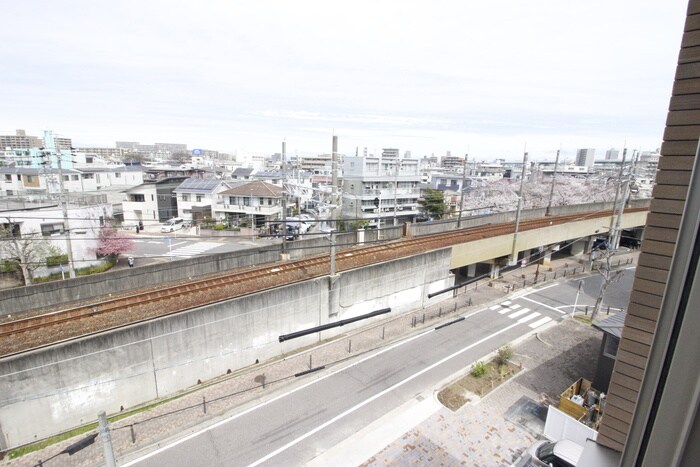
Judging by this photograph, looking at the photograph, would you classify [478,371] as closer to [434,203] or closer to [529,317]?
[529,317]

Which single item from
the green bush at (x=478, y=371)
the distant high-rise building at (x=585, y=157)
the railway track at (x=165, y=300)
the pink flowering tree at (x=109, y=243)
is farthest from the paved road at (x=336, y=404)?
the distant high-rise building at (x=585, y=157)

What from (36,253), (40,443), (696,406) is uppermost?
(696,406)

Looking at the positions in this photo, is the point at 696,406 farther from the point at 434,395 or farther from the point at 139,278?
the point at 139,278

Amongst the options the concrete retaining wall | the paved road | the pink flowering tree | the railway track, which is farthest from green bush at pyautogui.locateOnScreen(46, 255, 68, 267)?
the paved road

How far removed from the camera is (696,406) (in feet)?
3.39

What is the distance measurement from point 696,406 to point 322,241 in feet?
65.9

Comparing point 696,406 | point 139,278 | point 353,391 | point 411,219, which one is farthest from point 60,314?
point 411,219

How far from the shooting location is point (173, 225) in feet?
121

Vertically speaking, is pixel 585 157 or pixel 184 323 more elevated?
pixel 585 157

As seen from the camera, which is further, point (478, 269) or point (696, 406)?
point (478, 269)

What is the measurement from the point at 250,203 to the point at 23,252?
65.1 ft

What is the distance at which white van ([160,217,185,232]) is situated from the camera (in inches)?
1462

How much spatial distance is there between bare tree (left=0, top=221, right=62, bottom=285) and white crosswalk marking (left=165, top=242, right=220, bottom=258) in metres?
9.21

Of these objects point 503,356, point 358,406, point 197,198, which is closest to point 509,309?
point 503,356
